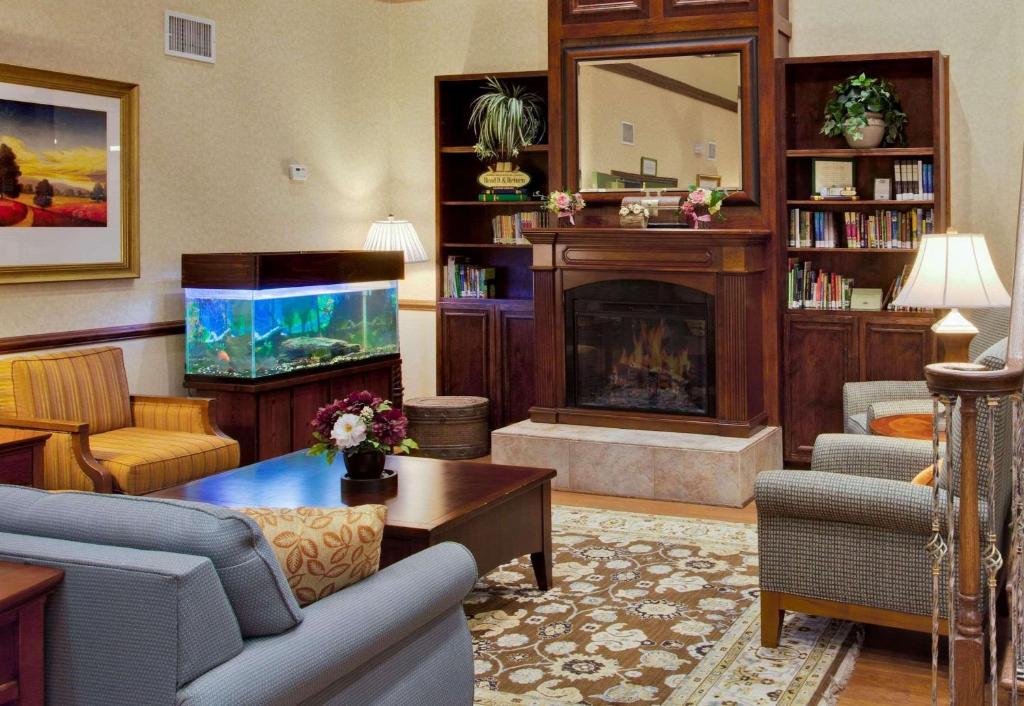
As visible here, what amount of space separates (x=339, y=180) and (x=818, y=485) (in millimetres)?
4864

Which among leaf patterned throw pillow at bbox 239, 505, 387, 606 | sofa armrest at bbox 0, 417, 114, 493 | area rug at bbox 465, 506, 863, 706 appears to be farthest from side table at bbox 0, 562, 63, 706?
sofa armrest at bbox 0, 417, 114, 493

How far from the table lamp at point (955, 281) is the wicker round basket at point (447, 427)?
3.27 metres

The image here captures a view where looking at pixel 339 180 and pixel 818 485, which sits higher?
pixel 339 180

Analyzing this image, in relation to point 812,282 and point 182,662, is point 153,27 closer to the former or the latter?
point 812,282

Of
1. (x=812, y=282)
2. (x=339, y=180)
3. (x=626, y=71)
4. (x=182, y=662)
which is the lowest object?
(x=182, y=662)

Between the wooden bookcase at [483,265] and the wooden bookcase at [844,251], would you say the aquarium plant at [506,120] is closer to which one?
the wooden bookcase at [483,265]

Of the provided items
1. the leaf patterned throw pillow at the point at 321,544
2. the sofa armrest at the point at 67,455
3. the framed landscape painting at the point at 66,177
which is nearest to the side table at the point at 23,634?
the leaf patterned throw pillow at the point at 321,544

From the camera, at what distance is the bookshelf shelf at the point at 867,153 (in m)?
6.33

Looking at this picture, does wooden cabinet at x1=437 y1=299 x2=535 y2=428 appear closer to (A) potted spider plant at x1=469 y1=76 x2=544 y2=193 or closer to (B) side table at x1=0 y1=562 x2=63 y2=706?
(A) potted spider plant at x1=469 y1=76 x2=544 y2=193

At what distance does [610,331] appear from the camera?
6.75m

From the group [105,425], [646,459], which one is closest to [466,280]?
[646,459]

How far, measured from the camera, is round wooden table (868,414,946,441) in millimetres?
4840

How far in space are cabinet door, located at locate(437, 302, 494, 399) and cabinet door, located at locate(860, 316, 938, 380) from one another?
8.10ft

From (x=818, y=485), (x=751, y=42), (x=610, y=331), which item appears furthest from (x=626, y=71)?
(x=818, y=485)
